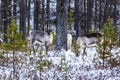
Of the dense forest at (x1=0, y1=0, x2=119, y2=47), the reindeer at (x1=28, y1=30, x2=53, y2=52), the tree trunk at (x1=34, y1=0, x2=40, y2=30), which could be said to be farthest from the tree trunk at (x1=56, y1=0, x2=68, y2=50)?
the tree trunk at (x1=34, y1=0, x2=40, y2=30)

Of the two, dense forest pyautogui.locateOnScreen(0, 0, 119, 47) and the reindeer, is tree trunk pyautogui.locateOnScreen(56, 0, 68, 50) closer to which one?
the reindeer

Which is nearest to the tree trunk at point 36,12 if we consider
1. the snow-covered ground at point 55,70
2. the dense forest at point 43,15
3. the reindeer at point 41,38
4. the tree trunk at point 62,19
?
the dense forest at point 43,15

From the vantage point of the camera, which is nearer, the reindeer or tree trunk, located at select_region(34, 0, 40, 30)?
the reindeer

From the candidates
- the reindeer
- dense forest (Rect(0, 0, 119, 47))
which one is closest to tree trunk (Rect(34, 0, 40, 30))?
dense forest (Rect(0, 0, 119, 47))

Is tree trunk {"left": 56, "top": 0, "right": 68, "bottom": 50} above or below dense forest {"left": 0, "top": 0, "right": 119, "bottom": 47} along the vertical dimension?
above

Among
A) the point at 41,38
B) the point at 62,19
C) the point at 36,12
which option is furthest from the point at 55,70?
the point at 36,12

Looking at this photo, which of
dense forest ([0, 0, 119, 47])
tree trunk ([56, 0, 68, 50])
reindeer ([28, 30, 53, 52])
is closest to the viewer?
tree trunk ([56, 0, 68, 50])

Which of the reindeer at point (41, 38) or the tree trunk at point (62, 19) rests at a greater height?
the tree trunk at point (62, 19)

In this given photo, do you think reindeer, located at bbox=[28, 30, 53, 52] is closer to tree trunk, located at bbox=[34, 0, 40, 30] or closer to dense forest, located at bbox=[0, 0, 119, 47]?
dense forest, located at bbox=[0, 0, 119, 47]

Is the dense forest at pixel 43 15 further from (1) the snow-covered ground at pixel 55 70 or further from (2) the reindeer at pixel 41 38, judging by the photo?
(1) the snow-covered ground at pixel 55 70

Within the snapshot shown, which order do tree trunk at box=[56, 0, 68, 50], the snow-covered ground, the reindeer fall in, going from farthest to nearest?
the reindeer < tree trunk at box=[56, 0, 68, 50] < the snow-covered ground

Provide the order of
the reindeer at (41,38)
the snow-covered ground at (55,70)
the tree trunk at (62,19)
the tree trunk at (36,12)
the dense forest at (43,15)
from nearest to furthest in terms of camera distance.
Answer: the snow-covered ground at (55,70) → the tree trunk at (62,19) → the reindeer at (41,38) → the dense forest at (43,15) → the tree trunk at (36,12)

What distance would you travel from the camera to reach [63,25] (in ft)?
56.4

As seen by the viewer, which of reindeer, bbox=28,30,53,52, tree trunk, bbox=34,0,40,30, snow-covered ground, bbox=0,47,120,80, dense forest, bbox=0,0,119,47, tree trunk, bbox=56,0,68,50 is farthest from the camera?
tree trunk, bbox=34,0,40,30
